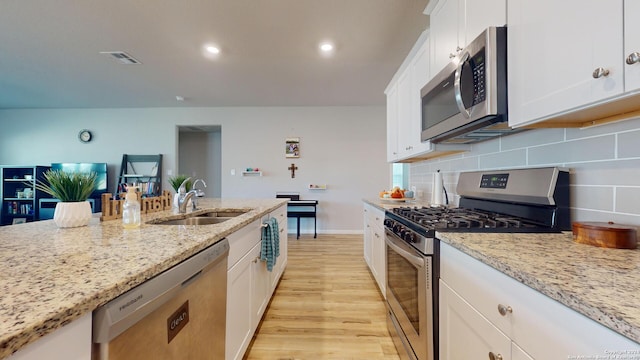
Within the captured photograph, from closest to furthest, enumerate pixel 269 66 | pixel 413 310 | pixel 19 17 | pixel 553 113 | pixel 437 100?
1. pixel 553 113
2. pixel 413 310
3. pixel 437 100
4. pixel 19 17
5. pixel 269 66

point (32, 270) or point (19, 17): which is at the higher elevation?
point (19, 17)

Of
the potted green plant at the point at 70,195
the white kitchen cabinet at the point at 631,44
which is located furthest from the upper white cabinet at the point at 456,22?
the potted green plant at the point at 70,195

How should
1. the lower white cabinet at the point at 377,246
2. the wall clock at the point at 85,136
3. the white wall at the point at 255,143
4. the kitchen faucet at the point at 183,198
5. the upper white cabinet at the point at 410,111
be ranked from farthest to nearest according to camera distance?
the wall clock at the point at 85,136 → the white wall at the point at 255,143 → the lower white cabinet at the point at 377,246 → the upper white cabinet at the point at 410,111 → the kitchen faucet at the point at 183,198

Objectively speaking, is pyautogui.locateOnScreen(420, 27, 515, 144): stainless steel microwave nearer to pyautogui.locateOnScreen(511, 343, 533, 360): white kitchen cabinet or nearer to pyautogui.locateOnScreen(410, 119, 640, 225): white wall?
pyautogui.locateOnScreen(410, 119, 640, 225): white wall

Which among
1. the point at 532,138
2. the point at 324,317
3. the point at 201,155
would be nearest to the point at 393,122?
the point at 532,138

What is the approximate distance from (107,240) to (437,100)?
1858 millimetres

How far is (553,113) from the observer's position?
870 millimetres

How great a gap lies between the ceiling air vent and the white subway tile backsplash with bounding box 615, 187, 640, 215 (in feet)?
14.0

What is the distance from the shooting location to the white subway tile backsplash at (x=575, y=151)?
0.93 metres

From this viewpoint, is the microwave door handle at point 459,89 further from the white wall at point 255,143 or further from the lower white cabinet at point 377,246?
the white wall at point 255,143

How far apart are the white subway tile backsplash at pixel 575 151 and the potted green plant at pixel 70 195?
2137 millimetres

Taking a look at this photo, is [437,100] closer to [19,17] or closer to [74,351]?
[74,351]

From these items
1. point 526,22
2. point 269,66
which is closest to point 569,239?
point 526,22

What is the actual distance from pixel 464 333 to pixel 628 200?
73 cm
